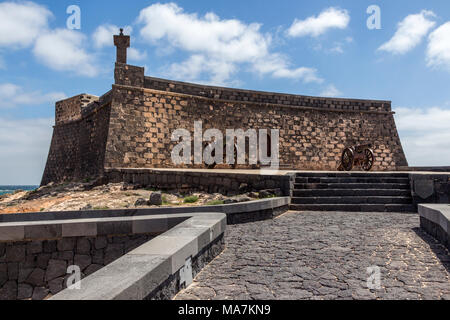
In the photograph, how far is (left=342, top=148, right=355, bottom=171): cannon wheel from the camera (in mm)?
13289

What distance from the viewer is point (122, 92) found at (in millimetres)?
15078

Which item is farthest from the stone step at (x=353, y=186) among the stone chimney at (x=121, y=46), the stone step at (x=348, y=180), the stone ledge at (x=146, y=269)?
the stone chimney at (x=121, y=46)

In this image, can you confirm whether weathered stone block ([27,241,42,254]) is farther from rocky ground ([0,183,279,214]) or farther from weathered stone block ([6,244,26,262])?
rocky ground ([0,183,279,214])

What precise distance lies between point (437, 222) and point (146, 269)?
439 centimetres

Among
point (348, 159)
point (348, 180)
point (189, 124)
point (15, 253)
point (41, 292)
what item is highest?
point (189, 124)

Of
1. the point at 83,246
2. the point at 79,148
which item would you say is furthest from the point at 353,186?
the point at 79,148

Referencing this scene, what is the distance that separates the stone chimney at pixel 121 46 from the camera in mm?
15375

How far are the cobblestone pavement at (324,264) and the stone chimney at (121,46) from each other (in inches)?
480

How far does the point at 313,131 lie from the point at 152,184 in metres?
11.3

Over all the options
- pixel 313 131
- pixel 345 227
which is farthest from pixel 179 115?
pixel 345 227

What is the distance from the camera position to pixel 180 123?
16.4 metres

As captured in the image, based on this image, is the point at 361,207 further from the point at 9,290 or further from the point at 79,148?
the point at 79,148

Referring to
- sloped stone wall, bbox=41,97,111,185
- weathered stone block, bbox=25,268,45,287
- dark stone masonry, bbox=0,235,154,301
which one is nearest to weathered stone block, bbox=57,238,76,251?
dark stone masonry, bbox=0,235,154,301

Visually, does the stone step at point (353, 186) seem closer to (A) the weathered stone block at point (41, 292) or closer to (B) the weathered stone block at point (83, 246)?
(B) the weathered stone block at point (83, 246)
